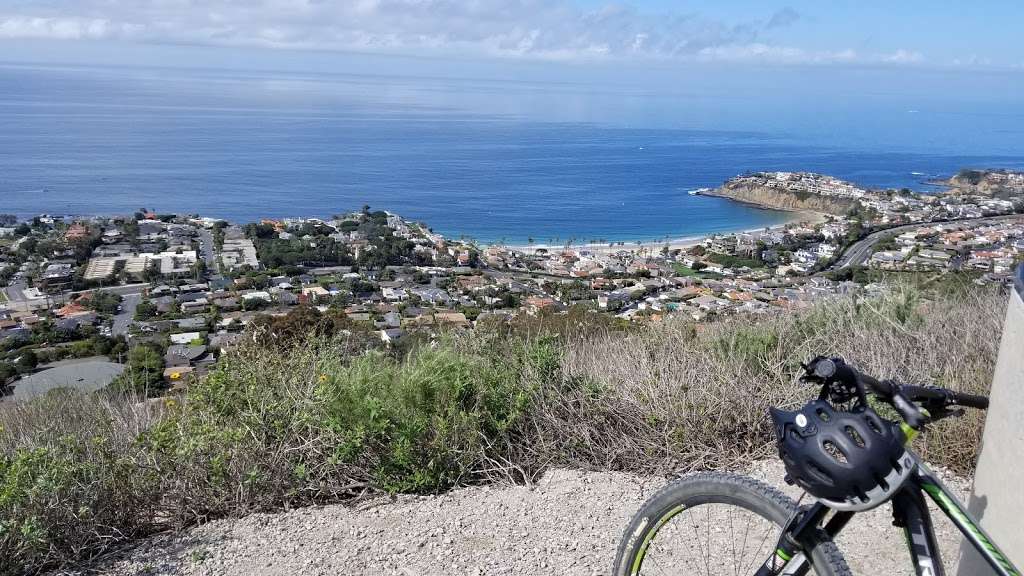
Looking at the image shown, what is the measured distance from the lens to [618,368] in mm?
5074

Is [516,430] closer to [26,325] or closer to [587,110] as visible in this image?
[26,325]

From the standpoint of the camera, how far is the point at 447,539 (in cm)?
335

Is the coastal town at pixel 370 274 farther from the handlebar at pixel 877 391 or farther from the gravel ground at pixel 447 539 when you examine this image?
the handlebar at pixel 877 391

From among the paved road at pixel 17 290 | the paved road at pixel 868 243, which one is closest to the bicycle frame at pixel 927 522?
the paved road at pixel 868 243

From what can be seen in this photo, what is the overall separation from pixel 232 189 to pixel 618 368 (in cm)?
4322

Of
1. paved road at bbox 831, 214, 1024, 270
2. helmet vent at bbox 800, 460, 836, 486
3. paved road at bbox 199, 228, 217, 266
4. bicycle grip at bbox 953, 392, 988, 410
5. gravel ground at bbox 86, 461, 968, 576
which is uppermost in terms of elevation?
bicycle grip at bbox 953, 392, 988, 410

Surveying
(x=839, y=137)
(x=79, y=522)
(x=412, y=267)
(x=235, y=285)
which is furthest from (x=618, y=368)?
(x=839, y=137)

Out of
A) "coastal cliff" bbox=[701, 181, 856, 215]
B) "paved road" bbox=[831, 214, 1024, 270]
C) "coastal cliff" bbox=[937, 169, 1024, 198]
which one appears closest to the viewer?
"paved road" bbox=[831, 214, 1024, 270]

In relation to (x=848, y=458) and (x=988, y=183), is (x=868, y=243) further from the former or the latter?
(x=848, y=458)

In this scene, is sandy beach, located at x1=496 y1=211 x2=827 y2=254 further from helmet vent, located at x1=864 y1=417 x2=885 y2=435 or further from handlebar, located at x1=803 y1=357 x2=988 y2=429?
helmet vent, located at x1=864 y1=417 x2=885 y2=435

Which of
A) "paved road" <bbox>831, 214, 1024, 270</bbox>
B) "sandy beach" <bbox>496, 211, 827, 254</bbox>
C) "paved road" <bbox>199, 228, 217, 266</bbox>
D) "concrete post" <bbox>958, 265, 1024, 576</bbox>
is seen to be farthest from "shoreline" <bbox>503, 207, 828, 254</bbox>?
"concrete post" <bbox>958, 265, 1024, 576</bbox>

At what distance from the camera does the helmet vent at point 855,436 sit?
1.49 m

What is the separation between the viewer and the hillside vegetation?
3457mm

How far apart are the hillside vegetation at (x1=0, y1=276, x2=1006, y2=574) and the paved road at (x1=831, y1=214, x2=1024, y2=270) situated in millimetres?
19041
